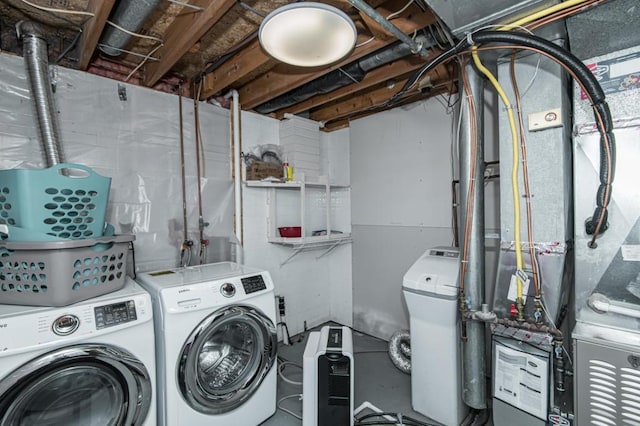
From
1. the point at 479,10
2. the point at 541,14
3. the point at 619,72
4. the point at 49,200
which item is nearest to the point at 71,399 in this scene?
the point at 49,200

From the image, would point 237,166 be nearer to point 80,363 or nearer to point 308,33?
point 308,33

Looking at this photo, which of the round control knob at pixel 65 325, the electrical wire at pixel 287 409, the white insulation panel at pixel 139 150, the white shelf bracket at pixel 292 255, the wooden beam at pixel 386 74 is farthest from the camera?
the white shelf bracket at pixel 292 255

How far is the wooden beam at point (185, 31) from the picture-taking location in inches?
61.7

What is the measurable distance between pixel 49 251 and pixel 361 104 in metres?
2.67

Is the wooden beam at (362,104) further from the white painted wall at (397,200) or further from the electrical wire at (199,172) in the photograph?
the electrical wire at (199,172)

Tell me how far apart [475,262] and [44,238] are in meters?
2.21

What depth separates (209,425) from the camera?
1711 mm

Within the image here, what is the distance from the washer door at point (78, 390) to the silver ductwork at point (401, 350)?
1.86 meters

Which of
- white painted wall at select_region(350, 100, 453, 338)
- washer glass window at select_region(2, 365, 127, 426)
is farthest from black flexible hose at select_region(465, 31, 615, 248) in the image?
washer glass window at select_region(2, 365, 127, 426)

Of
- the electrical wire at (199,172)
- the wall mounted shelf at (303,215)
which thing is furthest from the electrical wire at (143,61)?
Result: the wall mounted shelf at (303,215)

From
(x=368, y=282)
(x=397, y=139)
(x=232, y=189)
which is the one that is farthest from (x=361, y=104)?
(x=368, y=282)

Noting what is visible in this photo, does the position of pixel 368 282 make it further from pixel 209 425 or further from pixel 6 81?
pixel 6 81

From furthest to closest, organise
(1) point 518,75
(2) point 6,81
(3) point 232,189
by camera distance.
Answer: (3) point 232,189
(2) point 6,81
(1) point 518,75

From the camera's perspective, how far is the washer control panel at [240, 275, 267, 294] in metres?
1.92
